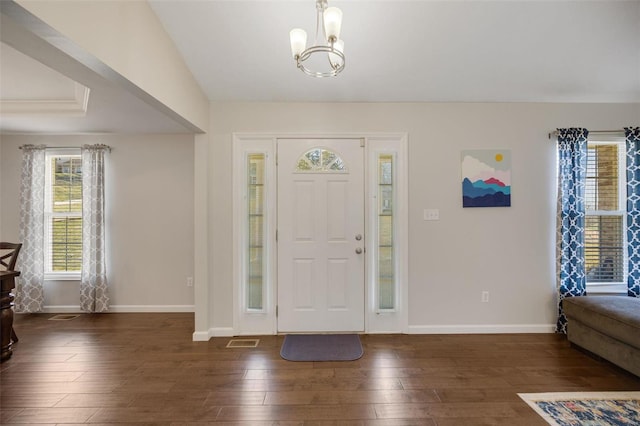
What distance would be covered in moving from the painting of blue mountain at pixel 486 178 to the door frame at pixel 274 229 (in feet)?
2.19

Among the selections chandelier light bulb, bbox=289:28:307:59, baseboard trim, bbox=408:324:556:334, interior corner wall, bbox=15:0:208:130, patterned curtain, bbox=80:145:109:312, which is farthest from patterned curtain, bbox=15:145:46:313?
baseboard trim, bbox=408:324:556:334

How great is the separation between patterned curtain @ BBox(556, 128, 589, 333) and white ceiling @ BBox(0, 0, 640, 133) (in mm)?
485

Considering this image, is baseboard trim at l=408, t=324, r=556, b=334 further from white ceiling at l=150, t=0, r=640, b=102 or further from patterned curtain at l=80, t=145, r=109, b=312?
patterned curtain at l=80, t=145, r=109, b=312

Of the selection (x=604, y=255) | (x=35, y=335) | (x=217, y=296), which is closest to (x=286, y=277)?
(x=217, y=296)

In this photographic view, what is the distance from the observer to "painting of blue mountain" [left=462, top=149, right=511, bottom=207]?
3.15m

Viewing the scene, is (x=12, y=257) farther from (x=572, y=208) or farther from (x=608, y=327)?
(x=572, y=208)

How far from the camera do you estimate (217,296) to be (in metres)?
3.14

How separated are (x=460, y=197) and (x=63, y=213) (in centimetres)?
507

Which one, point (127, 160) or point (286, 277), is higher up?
point (127, 160)

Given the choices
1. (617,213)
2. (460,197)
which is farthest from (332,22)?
(617,213)

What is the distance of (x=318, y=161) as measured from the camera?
125 inches

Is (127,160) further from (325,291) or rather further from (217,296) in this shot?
(325,291)

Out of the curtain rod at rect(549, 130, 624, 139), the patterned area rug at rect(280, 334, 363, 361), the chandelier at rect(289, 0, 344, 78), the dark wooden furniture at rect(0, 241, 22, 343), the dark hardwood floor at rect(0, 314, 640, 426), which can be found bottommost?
the dark hardwood floor at rect(0, 314, 640, 426)

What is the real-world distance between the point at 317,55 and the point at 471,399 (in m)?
2.97
